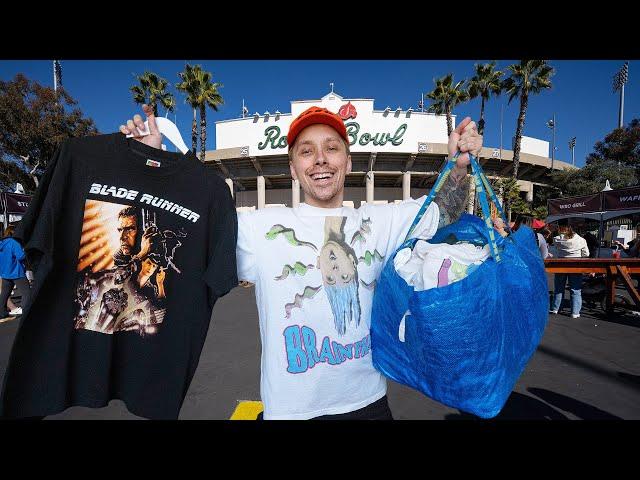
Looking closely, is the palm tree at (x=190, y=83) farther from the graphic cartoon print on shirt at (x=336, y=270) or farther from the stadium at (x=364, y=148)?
the graphic cartoon print on shirt at (x=336, y=270)

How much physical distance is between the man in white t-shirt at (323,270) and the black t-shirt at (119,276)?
210 millimetres

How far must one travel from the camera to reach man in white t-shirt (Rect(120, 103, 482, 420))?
124 cm

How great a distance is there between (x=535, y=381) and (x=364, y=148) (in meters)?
23.3

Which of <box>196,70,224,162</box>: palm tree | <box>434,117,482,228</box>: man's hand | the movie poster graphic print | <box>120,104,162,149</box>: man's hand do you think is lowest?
the movie poster graphic print

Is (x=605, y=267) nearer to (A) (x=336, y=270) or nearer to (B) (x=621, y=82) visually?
(A) (x=336, y=270)

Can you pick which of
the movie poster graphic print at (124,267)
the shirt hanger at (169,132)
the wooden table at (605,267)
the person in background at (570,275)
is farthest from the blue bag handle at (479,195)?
the person in background at (570,275)

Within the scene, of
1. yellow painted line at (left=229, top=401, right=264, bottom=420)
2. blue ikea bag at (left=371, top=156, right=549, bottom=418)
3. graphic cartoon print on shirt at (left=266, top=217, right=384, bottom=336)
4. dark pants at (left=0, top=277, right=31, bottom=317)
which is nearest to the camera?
blue ikea bag at (left=371, top=156, right=549, bottom=418)

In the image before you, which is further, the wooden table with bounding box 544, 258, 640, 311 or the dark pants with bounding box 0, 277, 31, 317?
the dark pants with bounding box 0, 277, 31, 317

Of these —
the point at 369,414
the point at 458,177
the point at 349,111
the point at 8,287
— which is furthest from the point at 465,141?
the point at 349,111

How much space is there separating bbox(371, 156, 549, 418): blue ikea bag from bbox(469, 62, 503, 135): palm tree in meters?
22.8

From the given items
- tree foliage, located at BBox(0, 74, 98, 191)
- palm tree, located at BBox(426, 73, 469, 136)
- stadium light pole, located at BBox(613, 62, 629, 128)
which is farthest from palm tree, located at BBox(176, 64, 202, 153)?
stadium light pole, located at BBox(613, 62, 629, 128)

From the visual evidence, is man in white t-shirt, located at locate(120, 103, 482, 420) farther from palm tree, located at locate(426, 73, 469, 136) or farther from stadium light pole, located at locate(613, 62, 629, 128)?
stadium light pole, located at locate(613, 62, 629, 128)

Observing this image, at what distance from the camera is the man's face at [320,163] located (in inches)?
55.0
